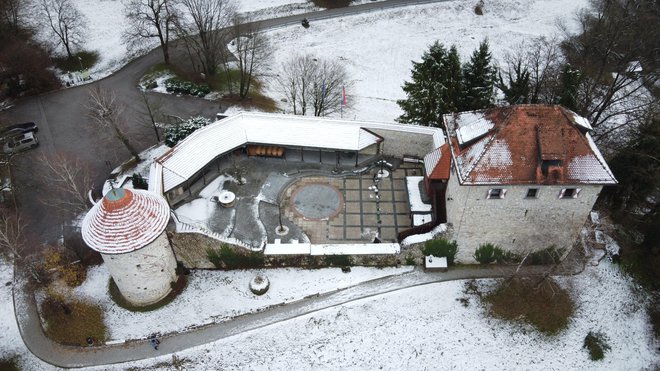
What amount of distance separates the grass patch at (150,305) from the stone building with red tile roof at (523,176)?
67.5 feet

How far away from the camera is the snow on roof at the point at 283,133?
1668 inches

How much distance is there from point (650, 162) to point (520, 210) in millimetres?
11958

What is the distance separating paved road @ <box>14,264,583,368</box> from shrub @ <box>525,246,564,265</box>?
534mm

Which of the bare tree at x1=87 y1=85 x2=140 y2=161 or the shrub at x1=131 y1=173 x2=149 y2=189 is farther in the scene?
the bare tree at x1=87 y1=85 x2=140 y2=161

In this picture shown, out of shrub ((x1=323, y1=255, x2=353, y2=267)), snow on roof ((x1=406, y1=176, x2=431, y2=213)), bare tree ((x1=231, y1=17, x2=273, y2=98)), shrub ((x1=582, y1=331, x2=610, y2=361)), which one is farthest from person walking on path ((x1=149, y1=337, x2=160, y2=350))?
bare tree ((x1=231, y1=17, x2=273, y2=98))

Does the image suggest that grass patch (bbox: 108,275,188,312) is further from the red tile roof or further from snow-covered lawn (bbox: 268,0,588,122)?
snow-covered lawn (bbox: 268,0,588,122)

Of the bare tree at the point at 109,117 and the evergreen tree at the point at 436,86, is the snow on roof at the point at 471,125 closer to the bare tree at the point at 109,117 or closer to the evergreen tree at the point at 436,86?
the evergreen tree at the point at 436,86

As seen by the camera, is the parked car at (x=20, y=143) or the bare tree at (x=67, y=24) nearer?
the parked car at (x=20, y=143)

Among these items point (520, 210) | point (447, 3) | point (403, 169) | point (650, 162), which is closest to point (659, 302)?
point (650, 162)

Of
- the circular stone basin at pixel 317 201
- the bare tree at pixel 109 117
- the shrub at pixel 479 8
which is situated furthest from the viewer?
the shrub at pixel 479 8

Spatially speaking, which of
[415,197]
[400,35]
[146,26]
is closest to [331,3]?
[400,35]

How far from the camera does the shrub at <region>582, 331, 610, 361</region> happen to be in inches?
1335

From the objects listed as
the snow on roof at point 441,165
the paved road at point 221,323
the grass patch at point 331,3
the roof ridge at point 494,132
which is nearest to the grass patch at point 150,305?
the paved road at point 221,323

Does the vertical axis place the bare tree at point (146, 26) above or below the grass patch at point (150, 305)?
above
